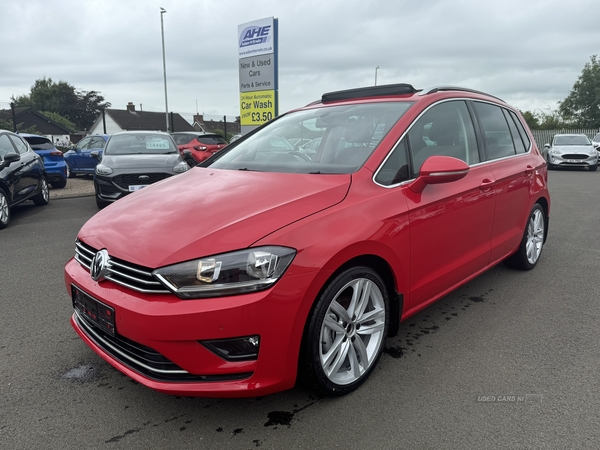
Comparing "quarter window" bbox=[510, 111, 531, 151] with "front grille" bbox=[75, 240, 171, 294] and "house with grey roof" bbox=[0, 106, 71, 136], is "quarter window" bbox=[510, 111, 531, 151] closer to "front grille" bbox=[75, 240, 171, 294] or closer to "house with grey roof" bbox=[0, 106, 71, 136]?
"front grille" bbox=[75, 240, 171, 294]

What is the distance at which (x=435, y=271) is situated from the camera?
3012 millimetres

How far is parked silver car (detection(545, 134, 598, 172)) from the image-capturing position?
17359mm

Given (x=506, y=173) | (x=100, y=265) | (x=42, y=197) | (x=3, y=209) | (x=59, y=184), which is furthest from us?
(x=59, y=184)

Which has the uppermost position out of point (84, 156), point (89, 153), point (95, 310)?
point (89, 153)

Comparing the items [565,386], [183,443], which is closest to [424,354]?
[565,386]

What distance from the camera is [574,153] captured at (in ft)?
57.5

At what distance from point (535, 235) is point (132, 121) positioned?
6216cm

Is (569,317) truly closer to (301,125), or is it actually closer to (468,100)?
(468,100)

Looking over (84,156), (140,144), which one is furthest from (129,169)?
(84,156)

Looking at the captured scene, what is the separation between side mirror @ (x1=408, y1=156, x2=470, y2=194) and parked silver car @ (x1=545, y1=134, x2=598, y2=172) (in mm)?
17012

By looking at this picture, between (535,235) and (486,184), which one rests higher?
(486,184)

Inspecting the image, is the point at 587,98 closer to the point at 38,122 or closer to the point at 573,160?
the point at 573,160

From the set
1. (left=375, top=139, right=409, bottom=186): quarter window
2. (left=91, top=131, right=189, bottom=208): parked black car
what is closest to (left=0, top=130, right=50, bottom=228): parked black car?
(left=91, top=131, right=189, bottom=208): parked black car

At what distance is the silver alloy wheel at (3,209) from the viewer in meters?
6.97
